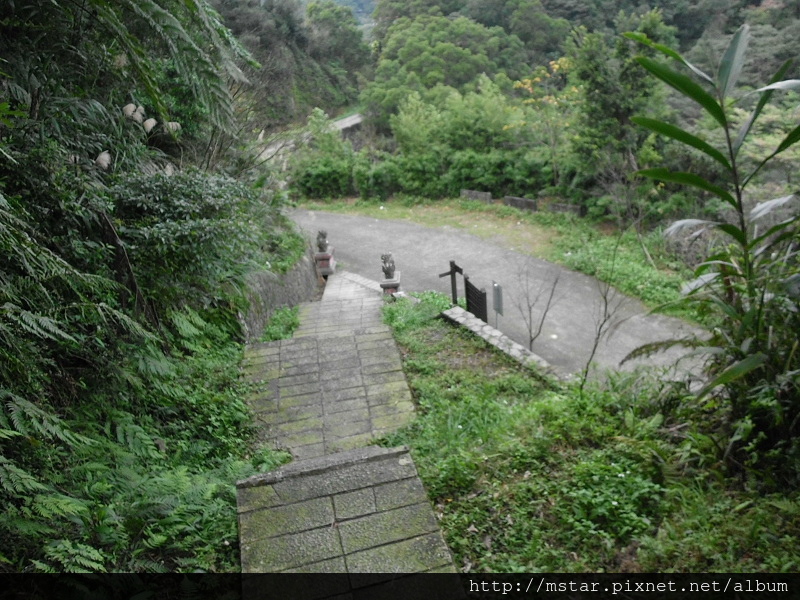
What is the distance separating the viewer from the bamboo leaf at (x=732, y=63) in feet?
7.40

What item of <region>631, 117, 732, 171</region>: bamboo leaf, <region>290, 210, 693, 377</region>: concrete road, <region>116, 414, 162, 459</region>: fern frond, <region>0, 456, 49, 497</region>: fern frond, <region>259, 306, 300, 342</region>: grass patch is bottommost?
<region>290, 210, 693, 377</region>: concrete road

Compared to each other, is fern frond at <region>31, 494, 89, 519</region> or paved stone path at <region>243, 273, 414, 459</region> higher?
fern frond at <region>31, 494, 89, 519</region>

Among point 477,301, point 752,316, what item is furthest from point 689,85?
point 477,301

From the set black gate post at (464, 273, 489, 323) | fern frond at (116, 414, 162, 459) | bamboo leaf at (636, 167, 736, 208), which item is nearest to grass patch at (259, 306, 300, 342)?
black gate post at (464, 273, 489, 323)

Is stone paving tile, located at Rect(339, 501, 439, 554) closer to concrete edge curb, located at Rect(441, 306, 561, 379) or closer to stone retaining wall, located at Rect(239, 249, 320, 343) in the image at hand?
concrete edge curb, located at Rect(441, 306, 561, 379)

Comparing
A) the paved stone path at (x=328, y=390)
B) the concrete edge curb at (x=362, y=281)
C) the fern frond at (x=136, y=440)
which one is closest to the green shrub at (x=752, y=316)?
the paved stone path at (x=328, y=390)

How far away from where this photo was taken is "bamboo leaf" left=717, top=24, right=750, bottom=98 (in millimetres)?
2256

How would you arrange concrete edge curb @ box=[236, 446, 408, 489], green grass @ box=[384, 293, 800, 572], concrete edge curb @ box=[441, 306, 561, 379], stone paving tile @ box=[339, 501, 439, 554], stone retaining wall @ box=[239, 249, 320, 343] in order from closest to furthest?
green grass @ box=[384, 293, 800, 572] → stone paving tile @ box=[339, 501, 439, 554] → concrete edge curb @ box=[236, 446, 408, 489] → concrete edge curb @ box=[441, 306, 561, 379] → stone retaining wall @ box=[239, 249, 320, 343]

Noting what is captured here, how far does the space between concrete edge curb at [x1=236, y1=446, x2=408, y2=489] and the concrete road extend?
258 centimetres

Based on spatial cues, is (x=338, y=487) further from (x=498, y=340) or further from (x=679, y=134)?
(x=498, y=340)

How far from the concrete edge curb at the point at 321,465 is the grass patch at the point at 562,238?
541 centimetres

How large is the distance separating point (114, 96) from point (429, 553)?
5494 mm

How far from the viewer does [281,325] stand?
21.9 ft

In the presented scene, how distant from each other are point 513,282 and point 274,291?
4.85 meters
